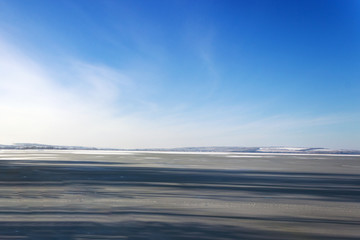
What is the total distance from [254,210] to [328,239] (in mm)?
2760

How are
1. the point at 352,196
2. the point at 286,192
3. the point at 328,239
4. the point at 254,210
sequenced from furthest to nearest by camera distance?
the point at 286,192 < the point at 352,196 < the point at 254,210 < the point at 328,239

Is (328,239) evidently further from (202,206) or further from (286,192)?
(286,192)

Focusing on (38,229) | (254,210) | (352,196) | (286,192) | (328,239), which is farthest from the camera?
(286,192)

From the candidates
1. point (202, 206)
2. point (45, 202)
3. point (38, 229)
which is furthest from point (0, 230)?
point (202, 206)

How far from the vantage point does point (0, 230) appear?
20.0ft

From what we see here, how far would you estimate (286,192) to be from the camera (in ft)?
39.1

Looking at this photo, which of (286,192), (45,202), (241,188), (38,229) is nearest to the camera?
(38,229)

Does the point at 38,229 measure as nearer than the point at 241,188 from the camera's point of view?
Yes

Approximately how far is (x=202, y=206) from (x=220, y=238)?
3.10 m

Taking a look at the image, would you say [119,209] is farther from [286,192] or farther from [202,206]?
[286,192]

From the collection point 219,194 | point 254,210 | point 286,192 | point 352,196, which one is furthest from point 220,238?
point 352,196

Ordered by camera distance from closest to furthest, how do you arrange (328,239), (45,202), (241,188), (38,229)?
1. (328,239)
2. (38,229)
3. (45,202)
4. (241,188)

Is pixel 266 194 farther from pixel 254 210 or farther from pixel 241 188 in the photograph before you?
pixel 254 210

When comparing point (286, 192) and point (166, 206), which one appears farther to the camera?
point (286, 192)
